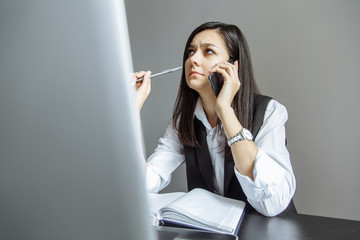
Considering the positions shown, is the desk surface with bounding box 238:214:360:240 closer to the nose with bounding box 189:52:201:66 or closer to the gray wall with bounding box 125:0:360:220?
the nose with bounding box 189:52:201:66

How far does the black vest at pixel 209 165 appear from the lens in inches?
39.1

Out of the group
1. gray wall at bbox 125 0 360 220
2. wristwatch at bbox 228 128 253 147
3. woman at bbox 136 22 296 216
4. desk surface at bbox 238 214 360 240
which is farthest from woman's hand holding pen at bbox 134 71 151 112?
gray wall at bbox 125 0 360 220

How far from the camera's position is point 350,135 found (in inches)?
54.2

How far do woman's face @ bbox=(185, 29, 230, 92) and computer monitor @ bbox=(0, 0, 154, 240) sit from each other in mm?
950

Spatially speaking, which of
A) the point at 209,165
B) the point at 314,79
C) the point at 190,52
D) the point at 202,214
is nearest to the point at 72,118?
the point at 202,214

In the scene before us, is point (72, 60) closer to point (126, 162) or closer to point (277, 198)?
point (126, 162)

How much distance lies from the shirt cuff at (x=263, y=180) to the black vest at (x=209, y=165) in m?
0.15

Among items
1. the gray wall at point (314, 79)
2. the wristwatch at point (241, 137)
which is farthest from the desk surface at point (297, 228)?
the gray wall at point (314, 79)

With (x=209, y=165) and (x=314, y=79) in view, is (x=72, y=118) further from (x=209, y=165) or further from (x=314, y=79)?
(x=314, y=79)

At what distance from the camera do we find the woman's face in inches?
44.1

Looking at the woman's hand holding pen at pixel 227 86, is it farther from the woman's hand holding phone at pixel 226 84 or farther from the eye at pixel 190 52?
the eye at pixel 190 52

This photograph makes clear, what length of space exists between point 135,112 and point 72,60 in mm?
45

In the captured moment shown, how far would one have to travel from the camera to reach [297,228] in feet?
2.01

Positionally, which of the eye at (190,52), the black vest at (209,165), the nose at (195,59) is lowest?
the black vest at (209,165)
